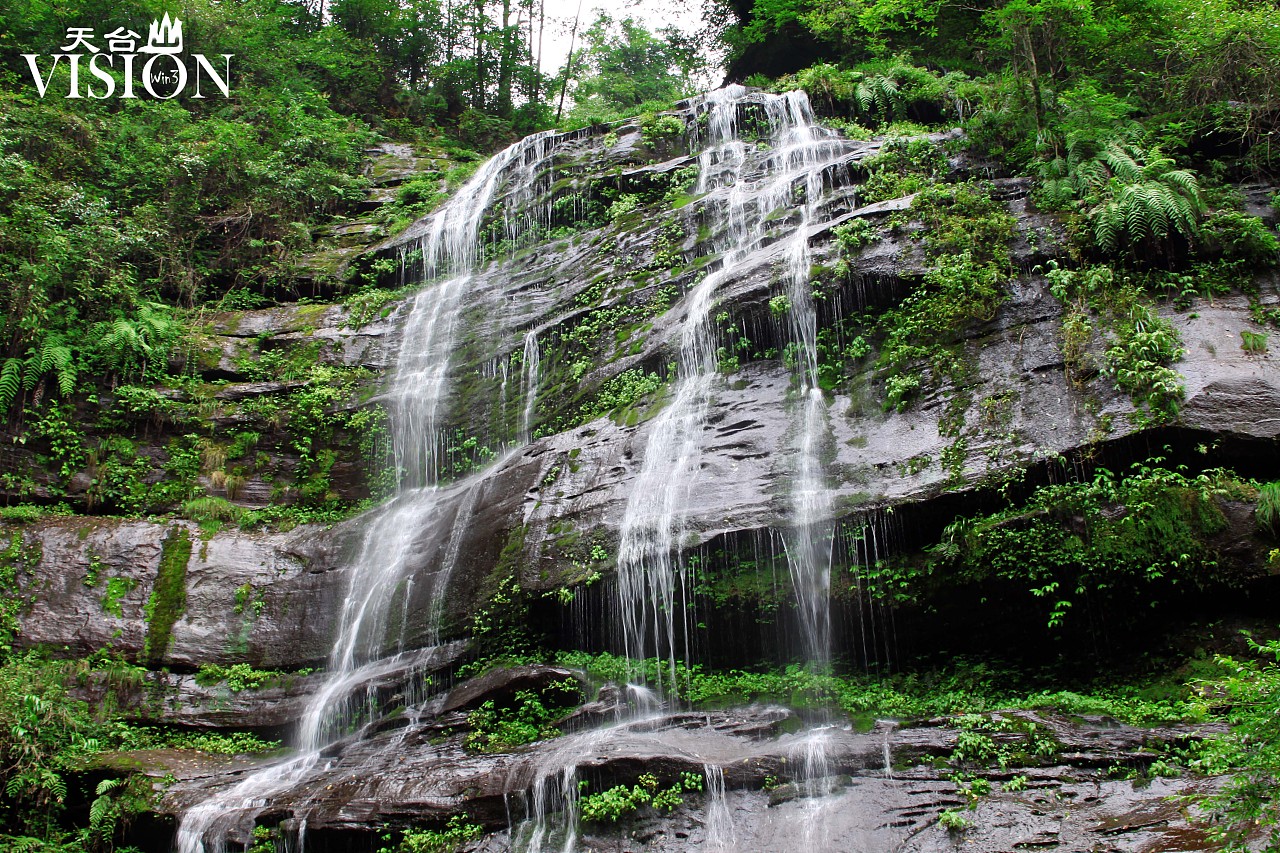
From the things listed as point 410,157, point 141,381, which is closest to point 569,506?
point 141,381

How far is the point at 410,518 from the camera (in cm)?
1259

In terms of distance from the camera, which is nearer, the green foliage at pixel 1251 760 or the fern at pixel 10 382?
the green foliage at pixel 1251 760

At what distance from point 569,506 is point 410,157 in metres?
16.1

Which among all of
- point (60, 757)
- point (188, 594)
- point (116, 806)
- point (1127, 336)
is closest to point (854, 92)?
point (1127, 336)

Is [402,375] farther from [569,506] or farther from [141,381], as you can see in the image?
[569,506]

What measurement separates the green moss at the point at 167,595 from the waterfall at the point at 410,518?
2.38m

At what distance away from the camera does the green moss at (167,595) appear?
445 inches

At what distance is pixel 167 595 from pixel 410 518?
11.6ft

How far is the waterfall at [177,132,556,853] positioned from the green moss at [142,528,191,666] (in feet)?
7.81

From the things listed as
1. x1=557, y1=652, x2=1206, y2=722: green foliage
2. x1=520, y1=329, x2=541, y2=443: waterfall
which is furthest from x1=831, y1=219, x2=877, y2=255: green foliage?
x1=557, y1=652, x2=1206, y2=722: green foliage

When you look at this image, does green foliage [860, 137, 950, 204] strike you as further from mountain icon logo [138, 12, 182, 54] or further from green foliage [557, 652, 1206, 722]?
mountain icon logo [138, 12, 182, 54]

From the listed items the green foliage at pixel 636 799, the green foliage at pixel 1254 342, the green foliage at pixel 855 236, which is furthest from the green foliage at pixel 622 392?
the green foliage at pixel 1254 342

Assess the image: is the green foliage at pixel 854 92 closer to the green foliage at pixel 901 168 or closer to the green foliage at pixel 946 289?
the green foliage at pixel 901 168

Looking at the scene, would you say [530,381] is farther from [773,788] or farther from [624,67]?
[624,67]
